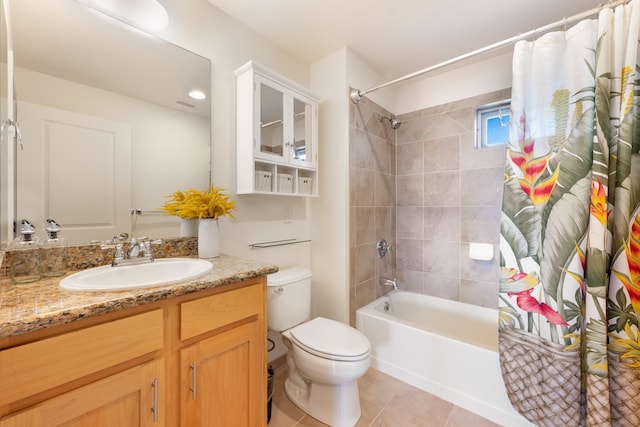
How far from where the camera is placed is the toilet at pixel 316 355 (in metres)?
1.34

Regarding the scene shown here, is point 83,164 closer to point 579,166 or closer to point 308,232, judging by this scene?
point 308,232

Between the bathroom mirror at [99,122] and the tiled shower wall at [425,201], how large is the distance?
120cm

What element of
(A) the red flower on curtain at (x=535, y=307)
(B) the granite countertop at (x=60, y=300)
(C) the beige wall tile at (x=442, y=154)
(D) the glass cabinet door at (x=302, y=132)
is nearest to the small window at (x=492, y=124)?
(C) the beige wall tile at (x=442, y=154)

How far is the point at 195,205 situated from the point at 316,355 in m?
1.02

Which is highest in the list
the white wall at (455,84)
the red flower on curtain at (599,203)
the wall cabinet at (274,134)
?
A: the white wall at (455,84)

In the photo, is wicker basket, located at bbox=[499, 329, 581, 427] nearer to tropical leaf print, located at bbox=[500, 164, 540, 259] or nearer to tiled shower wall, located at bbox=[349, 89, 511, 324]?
tropical leaf print, located at bbox=[500, 164, 540, 259]

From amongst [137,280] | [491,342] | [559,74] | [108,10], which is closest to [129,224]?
[137,280]

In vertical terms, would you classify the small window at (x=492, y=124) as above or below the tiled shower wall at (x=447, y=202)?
Result: above

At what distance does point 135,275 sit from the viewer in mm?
1138

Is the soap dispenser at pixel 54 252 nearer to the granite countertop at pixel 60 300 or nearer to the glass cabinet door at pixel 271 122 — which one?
the granite countertop at pixel 60 300

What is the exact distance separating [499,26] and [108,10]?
2.30 meters

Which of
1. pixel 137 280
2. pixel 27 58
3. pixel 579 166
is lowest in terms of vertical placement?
pixel 137 280

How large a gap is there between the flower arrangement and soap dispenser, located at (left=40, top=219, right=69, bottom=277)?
1.36ft

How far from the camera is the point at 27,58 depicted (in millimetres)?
1045
